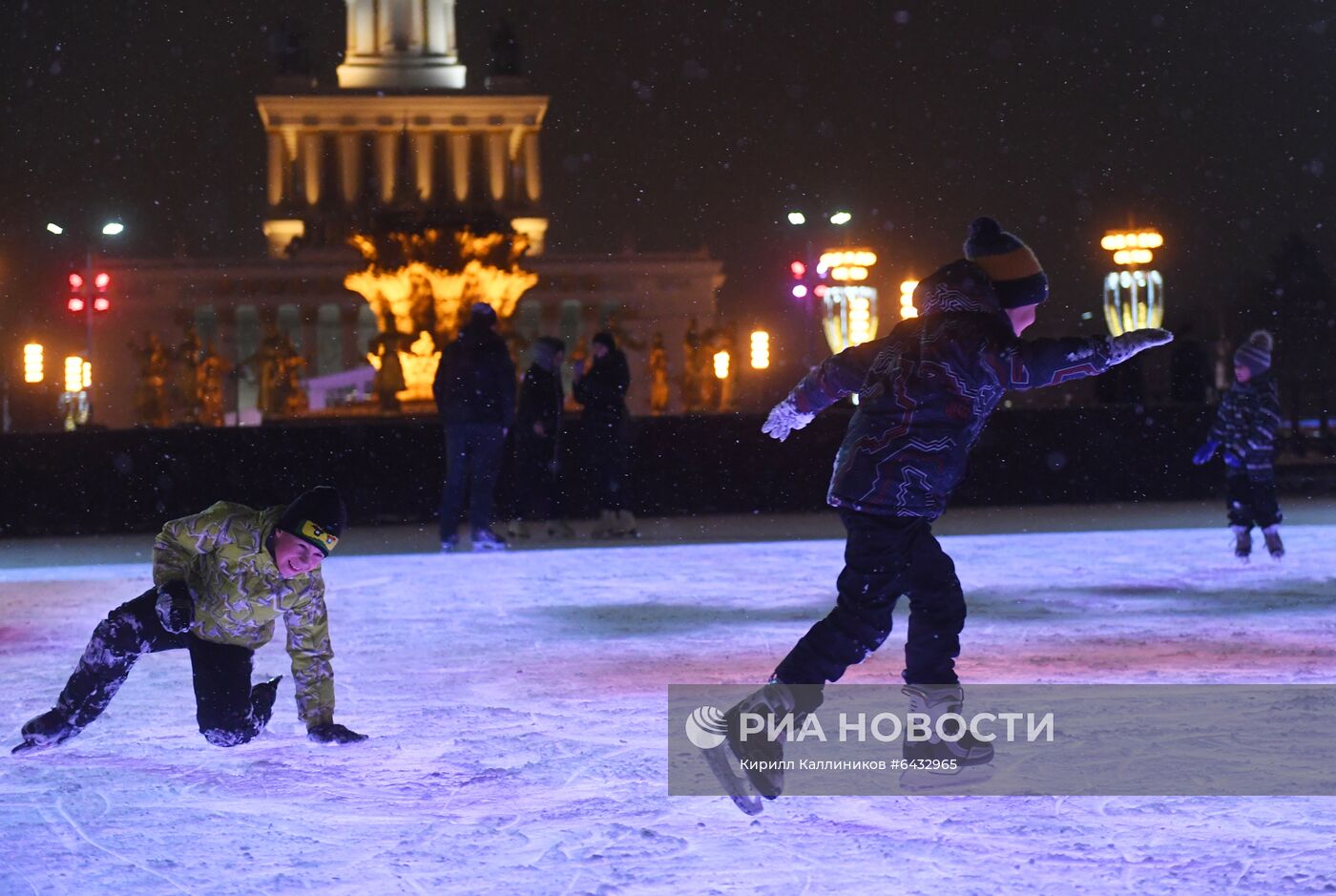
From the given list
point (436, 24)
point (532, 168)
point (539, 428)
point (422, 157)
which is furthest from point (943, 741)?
point (436, 24)

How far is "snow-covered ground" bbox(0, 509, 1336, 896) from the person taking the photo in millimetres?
2918

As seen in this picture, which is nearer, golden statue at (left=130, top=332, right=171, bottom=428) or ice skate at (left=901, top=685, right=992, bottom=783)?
ice skate at (left=901, top=685, right=992, bottom=783)

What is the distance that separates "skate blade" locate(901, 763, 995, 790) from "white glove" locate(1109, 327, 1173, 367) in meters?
0.98

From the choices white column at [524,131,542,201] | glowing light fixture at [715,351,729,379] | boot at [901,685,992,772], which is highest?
white column at [524,131,542,201]

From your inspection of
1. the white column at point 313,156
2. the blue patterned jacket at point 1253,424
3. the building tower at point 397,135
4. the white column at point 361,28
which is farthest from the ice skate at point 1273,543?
the white column at point 361,28

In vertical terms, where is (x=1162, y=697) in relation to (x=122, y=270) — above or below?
below

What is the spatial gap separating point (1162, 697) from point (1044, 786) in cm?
129

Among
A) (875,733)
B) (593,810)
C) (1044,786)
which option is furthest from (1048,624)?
(593,810)

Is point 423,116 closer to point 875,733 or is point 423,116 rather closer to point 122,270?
point 122,270

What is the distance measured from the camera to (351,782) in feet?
12.3

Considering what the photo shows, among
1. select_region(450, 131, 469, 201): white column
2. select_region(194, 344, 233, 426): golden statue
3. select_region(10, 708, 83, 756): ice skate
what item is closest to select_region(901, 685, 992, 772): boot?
select_region(10, 708, 83, 756): ice skate

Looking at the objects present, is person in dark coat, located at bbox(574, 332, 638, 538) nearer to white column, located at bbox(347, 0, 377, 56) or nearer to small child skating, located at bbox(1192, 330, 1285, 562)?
small child skating, located at bbox(1192, 330, 1285, 562)

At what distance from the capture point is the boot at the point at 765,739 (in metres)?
3.44

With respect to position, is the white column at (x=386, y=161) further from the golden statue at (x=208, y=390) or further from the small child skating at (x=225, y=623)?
the small child skating at (x=225, y=623)
